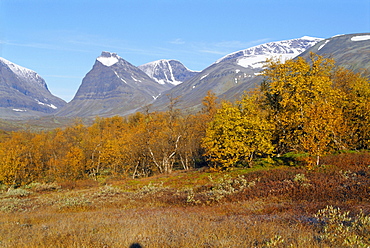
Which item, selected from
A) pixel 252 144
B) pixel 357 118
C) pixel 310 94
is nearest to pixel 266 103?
pixel 310 94

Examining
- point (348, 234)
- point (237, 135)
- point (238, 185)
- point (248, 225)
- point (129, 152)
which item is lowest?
point (129, 152)

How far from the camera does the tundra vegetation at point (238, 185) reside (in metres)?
9.43

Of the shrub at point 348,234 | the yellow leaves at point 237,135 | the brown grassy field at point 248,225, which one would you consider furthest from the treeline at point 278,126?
the shrub at point 348,234

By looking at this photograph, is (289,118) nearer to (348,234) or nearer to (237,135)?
(237,135)

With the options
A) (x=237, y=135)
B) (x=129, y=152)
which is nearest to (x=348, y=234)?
(x=237, y=135)

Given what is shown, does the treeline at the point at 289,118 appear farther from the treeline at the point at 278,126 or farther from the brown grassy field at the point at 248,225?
the brown grassy field at the point at 248,225

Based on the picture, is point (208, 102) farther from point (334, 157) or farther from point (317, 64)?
point (334, 157)

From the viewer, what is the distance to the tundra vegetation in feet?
30.9

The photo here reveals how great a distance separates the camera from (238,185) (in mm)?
23594

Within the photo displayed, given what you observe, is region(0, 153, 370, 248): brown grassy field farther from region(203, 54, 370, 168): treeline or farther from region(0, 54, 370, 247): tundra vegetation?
region(203, 54, 370, 168): treeline

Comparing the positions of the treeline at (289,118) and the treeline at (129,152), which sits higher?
the treeline at (289,118)

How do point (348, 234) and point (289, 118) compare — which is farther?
point (289, 118)

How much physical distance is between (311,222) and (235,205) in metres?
6.61

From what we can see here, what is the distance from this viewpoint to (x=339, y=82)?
174 feet
